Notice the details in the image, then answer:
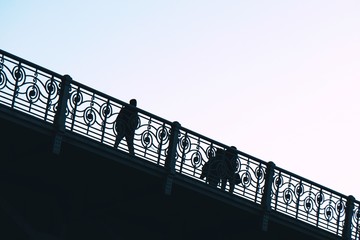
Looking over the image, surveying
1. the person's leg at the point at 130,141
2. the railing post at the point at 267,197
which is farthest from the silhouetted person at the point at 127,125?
the railing post at the point at 267,197

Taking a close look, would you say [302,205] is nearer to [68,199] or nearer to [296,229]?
[296,229]

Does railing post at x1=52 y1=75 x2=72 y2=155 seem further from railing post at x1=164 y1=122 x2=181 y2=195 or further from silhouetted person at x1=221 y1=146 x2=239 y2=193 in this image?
silhouetted person at x1=221 y1=146 x2=239 y2=193

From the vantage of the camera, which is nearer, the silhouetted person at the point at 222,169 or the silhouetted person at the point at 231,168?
the silhouetted person at the point at 222,169

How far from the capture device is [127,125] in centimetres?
2319

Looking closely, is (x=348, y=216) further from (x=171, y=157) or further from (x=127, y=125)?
(x=127, y=125)

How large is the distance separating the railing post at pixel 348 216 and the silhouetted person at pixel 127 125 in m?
6.91

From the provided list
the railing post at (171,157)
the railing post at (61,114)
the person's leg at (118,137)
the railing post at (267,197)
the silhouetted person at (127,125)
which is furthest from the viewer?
the railing post at (267,197)

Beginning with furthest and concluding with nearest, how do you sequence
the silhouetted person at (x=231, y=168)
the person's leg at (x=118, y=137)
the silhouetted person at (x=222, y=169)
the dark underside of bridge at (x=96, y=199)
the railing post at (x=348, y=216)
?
1. the railing post at (x=348, y=216)
2. the silhouetted person at (x=231, y=168)
3. the silhouetted person at (x=222, y=169)
4. the person's leg at (x=118, y=137)
5. the dark underside of bridge at (x=96, y=199)

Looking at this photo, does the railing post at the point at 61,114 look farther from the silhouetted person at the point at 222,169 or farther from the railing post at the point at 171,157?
the silhouetted person at the point at 222,169

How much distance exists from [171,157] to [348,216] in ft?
20.2

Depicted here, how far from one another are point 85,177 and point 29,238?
1.90 metres

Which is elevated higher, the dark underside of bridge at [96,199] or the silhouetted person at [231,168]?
the silhouetted person at [231,168]

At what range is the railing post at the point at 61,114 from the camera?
70.6 ft

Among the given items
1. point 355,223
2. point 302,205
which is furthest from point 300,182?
point 355,223
